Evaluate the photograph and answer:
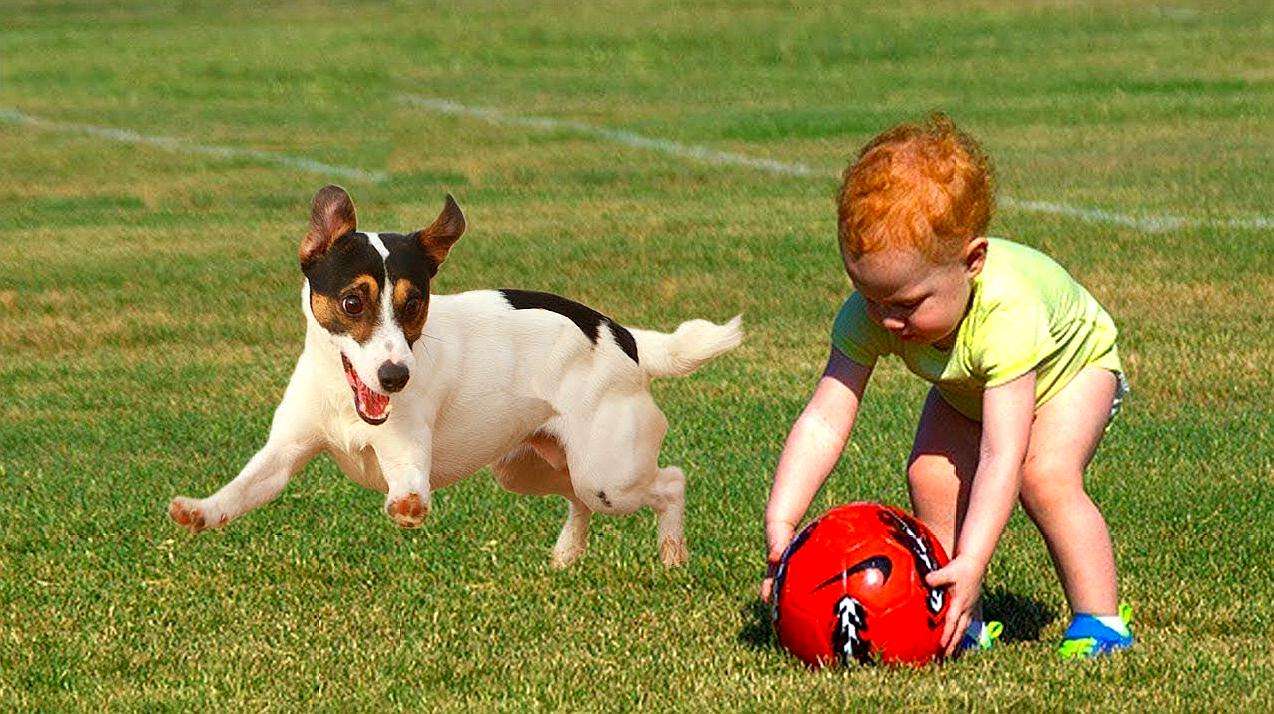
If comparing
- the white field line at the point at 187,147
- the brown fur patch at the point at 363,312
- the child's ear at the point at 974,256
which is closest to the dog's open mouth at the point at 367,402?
the brown fur patch at the point at 363,312

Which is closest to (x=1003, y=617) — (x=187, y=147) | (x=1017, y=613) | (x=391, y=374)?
(x=1017, y=613)

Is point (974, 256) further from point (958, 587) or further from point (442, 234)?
point (442, 234)

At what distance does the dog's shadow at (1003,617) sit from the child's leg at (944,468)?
0.31 meters

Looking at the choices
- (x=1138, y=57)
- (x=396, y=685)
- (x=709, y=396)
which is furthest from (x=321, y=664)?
(x=1138, y=57)

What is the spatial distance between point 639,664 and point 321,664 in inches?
35.4

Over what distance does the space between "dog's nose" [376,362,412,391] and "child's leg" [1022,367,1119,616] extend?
5.77 feet

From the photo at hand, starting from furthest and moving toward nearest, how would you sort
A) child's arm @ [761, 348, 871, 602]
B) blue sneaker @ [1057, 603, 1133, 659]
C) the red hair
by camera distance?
child's arm @ [761, 348, 871, 602]
blue sneaker @ [1057, 603, 1133, 659]
the red hair

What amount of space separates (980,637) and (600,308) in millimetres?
6942

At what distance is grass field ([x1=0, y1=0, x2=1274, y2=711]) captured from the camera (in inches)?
235

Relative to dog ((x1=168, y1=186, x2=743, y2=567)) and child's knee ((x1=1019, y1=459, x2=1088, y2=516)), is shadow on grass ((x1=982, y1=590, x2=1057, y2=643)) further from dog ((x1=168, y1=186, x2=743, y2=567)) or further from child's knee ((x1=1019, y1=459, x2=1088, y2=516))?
dog ((x1=168, y1=186, x2=743, y2=567))

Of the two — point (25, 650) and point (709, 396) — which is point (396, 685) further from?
point (709, 396)

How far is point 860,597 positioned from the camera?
221 inches

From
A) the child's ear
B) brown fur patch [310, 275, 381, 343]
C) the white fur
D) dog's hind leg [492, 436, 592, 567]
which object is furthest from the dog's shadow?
brown fur patch [310, 275, 381, 343]

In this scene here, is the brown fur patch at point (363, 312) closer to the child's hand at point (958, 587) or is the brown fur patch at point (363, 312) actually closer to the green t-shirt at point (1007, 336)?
the green t-shirt at point (1007, 336)
